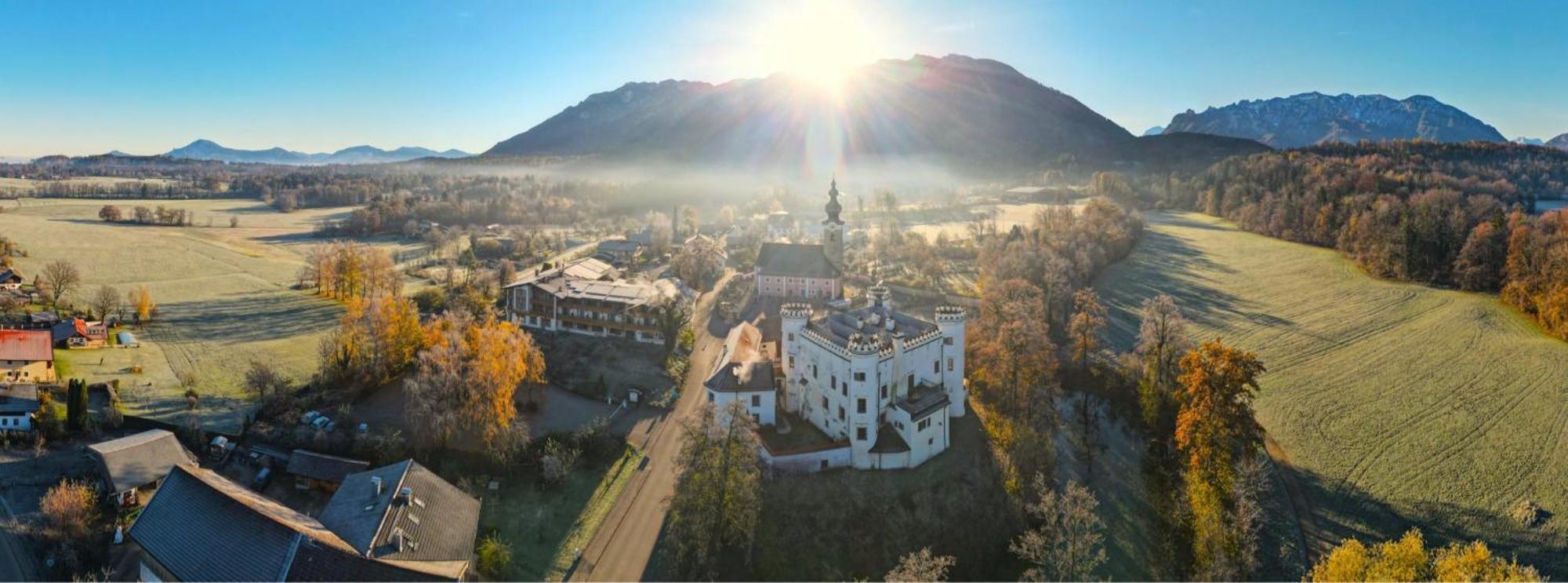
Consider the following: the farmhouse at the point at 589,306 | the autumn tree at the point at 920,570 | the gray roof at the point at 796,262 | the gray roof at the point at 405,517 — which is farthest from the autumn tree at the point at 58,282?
the autumn tree at the point at 920,570

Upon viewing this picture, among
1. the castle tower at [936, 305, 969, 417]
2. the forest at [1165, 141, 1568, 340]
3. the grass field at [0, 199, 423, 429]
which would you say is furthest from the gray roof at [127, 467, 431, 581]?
the forest at [1165, 141, 1568, 340]

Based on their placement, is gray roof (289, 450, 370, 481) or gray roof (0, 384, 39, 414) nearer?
gray roof (289, 450, 370, 481)

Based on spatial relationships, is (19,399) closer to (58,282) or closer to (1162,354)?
(58,282)

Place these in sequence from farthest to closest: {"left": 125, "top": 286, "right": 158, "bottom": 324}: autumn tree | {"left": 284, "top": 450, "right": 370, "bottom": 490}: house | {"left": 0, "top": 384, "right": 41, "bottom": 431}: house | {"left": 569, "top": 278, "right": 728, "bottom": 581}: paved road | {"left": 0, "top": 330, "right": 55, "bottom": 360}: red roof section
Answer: {"left": 125, "top": 286, "right": 158, "bottom": 324}: autumn tree
{"left": 0, "top": 330, "right": 55, "bottom": 360}: red roof section
{"left": 0, "top": 384, "right": 41, "bottom": 431}: house
{"left": 284, "top": 450, "right": 370, "bottom": 490}: house
{"left": 569, "top": 278, "right": 728, "bottom": 581}: paved road

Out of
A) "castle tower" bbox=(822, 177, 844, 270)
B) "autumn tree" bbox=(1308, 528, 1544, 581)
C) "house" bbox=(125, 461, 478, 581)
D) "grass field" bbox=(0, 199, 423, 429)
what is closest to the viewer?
"autumn tree" bbox=(1308, 528, 1544, 581)

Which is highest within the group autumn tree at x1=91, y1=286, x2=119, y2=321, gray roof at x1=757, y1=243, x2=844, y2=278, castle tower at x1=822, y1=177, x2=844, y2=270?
castle tower at x1=822, y1=177, x2=844, y2=270

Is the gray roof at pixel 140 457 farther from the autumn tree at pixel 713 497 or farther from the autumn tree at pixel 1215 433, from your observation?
the autumn tree at pixel 1215 433

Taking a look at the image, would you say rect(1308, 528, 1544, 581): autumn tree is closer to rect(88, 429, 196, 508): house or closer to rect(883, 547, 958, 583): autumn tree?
rect(883, 547, 958, 583): autumn tree
